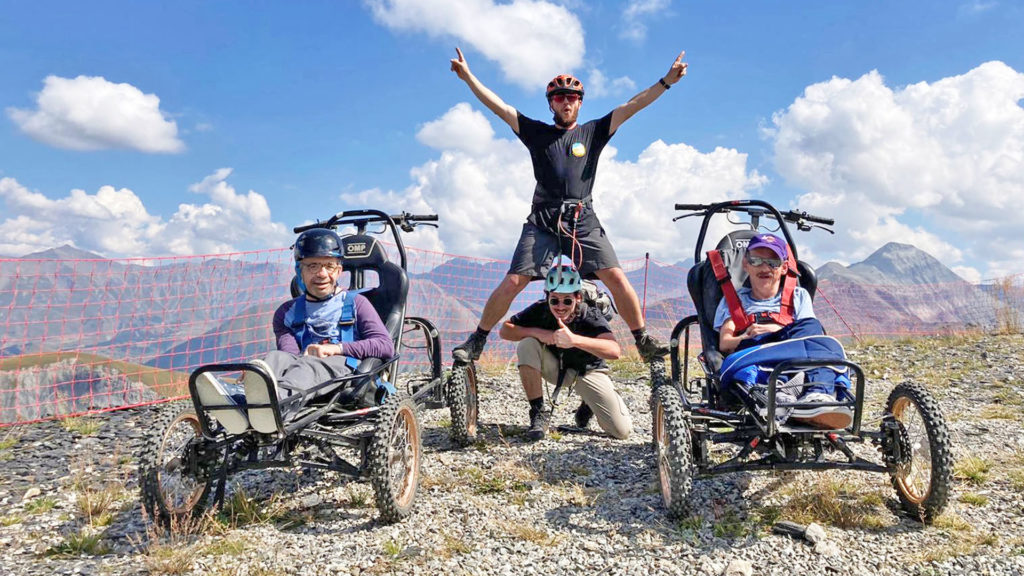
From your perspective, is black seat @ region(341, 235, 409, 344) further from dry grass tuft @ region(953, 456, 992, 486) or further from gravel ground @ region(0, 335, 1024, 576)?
dry grass tuft @ region(953, 456, 992, 486)

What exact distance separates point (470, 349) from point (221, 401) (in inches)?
86.2

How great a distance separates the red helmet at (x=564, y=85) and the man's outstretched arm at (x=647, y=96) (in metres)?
0.39

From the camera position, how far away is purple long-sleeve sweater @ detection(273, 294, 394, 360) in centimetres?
393

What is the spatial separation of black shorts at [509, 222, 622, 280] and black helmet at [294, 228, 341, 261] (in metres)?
1.54

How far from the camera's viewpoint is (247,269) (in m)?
11.6

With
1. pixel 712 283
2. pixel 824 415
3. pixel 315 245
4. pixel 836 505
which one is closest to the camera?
pixel 824 415

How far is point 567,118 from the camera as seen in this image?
5305 mm

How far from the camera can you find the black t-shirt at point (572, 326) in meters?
5.14

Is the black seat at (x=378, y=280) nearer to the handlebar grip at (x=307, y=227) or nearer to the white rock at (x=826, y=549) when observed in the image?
Result: the handlebar grip at (x=307, y=227)

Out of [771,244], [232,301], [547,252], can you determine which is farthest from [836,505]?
[232,301]

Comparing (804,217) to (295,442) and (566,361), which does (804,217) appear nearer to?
(566,361)

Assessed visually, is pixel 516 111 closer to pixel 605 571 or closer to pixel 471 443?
pixel 471 443

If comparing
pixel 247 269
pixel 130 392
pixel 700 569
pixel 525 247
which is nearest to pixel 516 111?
pixel 525 247

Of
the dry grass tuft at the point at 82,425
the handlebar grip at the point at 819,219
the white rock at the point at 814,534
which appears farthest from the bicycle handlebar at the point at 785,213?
the dry grass tuft at the point at 82,425
